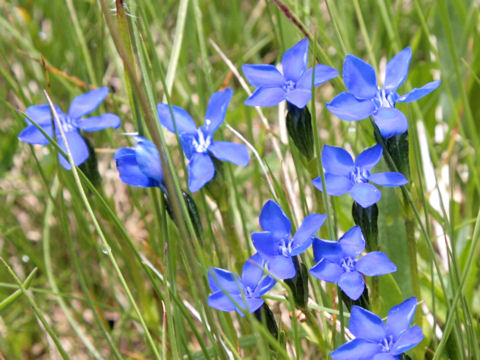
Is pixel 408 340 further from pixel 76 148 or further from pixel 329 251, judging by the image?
pixel 76 148

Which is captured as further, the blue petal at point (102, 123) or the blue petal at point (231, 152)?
the blue petal at point (102, 123)

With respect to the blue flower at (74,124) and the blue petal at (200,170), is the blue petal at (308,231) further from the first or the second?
the blue flower at (74,124)

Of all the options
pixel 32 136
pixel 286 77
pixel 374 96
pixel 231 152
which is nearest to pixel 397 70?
pixel 374 96

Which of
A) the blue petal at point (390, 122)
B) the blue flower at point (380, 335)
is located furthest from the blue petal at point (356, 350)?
the blue petal at point (390, 122)

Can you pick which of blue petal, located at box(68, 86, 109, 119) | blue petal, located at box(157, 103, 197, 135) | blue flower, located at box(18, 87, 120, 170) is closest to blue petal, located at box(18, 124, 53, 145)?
blue flower, located at box(18, 87, 120, 170)

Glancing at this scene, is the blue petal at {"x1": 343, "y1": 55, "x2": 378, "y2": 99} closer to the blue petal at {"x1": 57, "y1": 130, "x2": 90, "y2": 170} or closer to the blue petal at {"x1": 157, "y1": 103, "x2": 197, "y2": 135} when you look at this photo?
the blue petal at {"x1": 157, "y1": 103, "x2": 197, "y2": 135}
